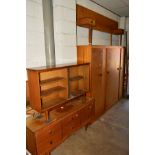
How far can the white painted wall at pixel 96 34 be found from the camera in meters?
3.19

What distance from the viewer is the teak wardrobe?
118 inches

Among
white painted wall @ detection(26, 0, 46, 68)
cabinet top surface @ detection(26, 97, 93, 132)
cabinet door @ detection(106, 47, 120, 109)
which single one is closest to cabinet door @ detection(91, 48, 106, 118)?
cabinet door @ detection(106, 47, 120, 109)

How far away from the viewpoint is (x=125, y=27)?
15.4 feet

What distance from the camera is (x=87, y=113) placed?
9.18 ft

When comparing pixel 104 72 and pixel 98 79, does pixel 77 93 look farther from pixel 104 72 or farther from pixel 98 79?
pixel 104 72

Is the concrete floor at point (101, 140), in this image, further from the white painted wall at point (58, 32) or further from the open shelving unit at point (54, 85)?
the white painted wall at point (58, 32)

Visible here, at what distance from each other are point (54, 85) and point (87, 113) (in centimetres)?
86

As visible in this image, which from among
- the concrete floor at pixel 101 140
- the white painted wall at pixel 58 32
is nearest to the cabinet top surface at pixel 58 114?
the concrete floor at pixel 101 140

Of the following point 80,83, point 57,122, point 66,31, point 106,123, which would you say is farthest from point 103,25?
point 57,122

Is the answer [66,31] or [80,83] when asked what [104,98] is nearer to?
[80,83]

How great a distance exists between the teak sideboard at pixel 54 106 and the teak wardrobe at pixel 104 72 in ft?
0.66

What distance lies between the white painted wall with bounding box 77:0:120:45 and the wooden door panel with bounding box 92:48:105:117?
0.49 metres
